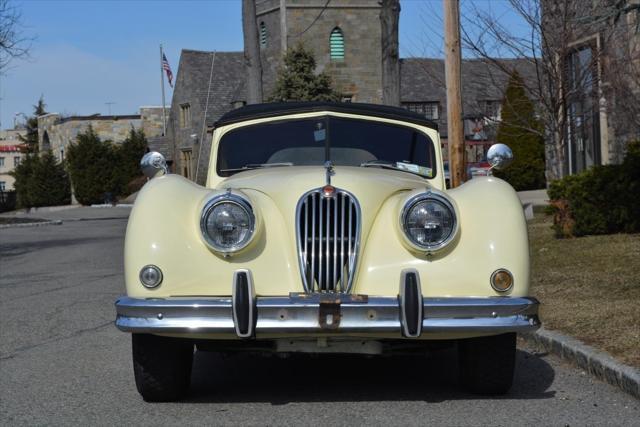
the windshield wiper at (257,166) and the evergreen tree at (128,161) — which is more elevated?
the evergreen tree at (128,161)

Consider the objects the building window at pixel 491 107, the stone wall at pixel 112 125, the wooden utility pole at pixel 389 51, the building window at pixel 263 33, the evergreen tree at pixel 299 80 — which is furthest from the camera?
the stone wall at pixel 112 125

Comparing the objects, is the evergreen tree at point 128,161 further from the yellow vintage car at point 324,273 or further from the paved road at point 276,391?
the yellow vintage car at point 324,273

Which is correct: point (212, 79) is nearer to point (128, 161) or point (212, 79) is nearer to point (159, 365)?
point (128, 161)

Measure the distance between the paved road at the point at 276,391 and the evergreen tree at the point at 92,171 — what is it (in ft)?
156

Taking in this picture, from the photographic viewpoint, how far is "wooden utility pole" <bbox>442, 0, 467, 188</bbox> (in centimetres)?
1384

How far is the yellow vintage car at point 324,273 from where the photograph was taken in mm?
5527

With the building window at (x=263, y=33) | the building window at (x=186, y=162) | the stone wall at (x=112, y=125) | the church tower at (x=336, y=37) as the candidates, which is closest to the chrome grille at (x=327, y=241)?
the church tower at (x=336, y=37)

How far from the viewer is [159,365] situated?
6.00 meters

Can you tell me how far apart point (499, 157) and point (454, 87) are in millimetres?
7293

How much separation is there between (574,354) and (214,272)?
9.26ft

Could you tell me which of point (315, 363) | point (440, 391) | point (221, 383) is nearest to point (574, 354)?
point (440, 391)

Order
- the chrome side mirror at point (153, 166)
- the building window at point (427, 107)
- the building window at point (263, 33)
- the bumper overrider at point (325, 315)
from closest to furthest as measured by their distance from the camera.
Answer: the bumper overrider at point (325, 315) → the chrome side mirror at point (153, 166) → the building window at point (263, 33) → the building window at point (427, 107)

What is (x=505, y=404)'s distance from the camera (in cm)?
604

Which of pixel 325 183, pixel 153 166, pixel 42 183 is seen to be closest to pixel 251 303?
pixel 325 183
